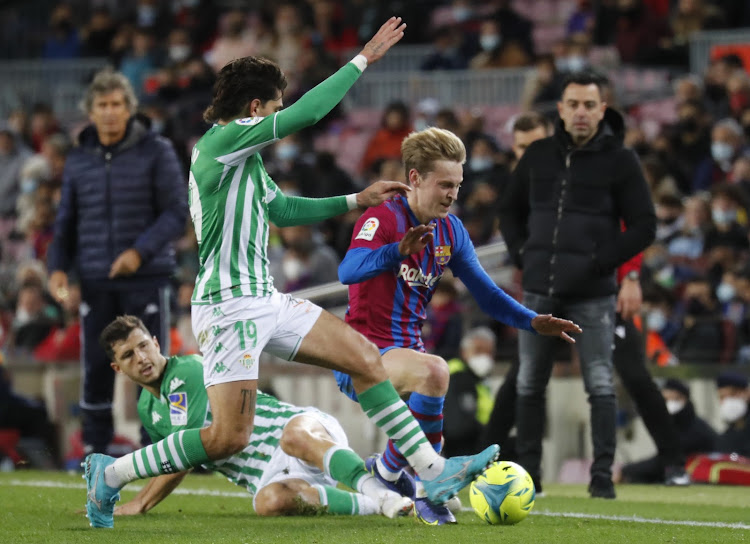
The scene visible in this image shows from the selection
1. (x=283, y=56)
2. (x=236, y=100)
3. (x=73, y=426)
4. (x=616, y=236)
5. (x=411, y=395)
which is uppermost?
(x=283, y=56)

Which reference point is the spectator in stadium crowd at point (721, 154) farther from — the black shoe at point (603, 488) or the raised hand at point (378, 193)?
the raised hand at point (378, 193)

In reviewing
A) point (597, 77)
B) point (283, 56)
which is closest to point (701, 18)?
point (283, 56)

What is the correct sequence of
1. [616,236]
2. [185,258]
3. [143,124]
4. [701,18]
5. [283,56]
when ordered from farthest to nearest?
[283,56], [701,18], [185,258], [143,124], [616,236]

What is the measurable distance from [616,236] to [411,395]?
6.38 feet

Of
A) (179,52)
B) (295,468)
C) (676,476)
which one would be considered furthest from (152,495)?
(179,52)

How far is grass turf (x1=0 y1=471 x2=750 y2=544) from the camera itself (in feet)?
18.4

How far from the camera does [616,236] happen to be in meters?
7.75

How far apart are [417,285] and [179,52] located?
12.6 m

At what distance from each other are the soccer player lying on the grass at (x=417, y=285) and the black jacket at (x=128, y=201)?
7.27ft

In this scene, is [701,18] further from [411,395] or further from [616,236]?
[411,395]

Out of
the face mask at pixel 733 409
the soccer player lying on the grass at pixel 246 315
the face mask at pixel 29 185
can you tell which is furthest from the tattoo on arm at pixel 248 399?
the face mask at pixel 29 185

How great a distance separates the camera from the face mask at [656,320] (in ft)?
34.5

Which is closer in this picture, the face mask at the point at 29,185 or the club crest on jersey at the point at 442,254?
the club crest on jersey at the point at 442,254

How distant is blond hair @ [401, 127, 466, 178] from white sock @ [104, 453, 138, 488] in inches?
70.2
